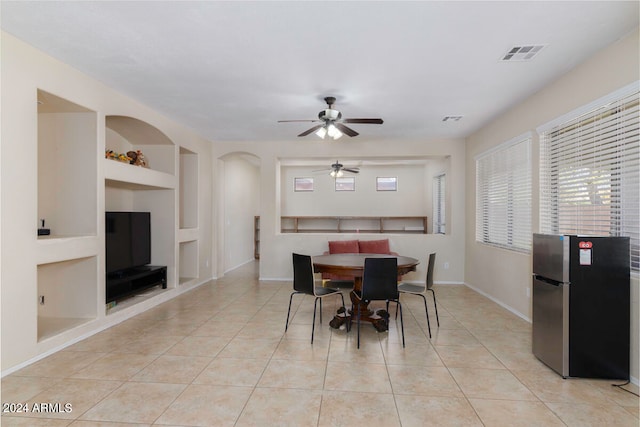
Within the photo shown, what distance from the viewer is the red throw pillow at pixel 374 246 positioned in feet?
19.9

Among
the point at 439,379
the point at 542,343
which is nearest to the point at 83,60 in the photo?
the point at 439,379

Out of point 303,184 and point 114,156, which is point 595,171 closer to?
point 114,156

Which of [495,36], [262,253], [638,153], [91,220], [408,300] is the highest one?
[495,36]

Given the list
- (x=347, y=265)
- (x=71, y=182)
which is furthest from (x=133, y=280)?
(x=347, y=265)

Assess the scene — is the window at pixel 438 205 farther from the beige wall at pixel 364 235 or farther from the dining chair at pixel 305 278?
the dining chair at pixel 305 278

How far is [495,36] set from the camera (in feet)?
8.51

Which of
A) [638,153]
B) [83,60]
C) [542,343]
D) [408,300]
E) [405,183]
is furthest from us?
[405,183]

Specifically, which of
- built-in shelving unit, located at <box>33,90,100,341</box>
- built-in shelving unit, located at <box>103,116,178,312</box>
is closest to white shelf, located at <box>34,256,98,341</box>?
built-in shelving unit, located at <box>33,90,100,341</box>

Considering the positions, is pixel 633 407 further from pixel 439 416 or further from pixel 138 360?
pixel 138 360

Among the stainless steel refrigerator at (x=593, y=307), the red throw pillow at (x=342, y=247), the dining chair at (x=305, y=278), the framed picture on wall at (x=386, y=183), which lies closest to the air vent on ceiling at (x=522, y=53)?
the stainless steel refrigerator at (x=593, y=307)

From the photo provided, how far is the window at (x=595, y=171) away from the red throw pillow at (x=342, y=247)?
10.1ft

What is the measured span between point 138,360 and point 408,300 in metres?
3.58

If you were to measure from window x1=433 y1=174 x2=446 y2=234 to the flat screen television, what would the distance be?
608 cm

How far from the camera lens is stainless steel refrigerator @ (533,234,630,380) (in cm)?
252
